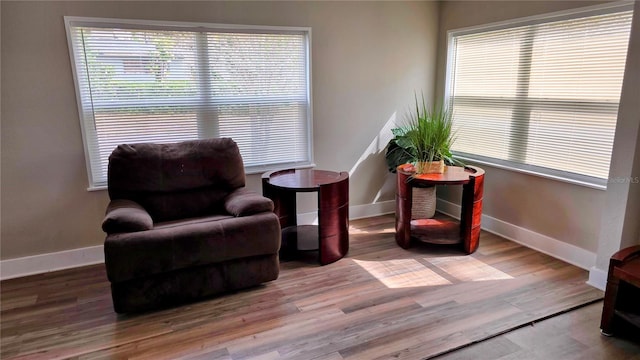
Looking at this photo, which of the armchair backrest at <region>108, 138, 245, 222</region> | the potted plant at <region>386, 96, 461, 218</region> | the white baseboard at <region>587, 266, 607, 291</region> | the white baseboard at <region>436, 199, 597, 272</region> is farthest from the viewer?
the potted plant at <region>386, 96, 461, 218</region>

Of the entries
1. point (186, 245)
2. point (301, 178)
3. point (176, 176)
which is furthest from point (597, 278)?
point (176, 176)

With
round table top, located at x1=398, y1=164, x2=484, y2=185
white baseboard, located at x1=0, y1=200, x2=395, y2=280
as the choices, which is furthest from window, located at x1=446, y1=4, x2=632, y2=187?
white baseboard, located at x1=0, y1=200, x2=395, y2=280

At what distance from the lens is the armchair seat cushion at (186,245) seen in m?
2.46

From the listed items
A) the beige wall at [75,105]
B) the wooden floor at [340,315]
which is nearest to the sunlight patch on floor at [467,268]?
the wooden floor at [340,315]

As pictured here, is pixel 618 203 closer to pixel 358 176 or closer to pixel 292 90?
pixel 358 176

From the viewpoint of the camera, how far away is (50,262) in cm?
324

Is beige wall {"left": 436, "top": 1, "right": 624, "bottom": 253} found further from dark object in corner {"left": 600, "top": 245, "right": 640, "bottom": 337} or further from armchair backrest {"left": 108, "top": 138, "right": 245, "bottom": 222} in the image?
armchair backrest {"left": 108, "top": 138, "right": 245, "bottom": 222}

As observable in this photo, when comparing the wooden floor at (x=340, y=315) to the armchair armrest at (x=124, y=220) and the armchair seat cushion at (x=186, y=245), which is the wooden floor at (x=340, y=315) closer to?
the armchair seat cushion at (x=186, y=245)

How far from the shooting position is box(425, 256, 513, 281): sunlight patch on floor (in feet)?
9.86

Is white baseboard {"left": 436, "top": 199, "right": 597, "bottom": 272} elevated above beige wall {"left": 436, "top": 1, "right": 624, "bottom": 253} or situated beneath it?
situated beneath

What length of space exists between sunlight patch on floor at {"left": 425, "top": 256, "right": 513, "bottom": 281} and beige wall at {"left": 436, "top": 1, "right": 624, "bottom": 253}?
687 millimetres

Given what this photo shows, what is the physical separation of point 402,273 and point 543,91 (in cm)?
191

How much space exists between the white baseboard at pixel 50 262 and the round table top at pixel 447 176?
2690mm

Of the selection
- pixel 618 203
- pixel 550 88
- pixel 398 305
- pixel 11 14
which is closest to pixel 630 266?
pixel 618 203
